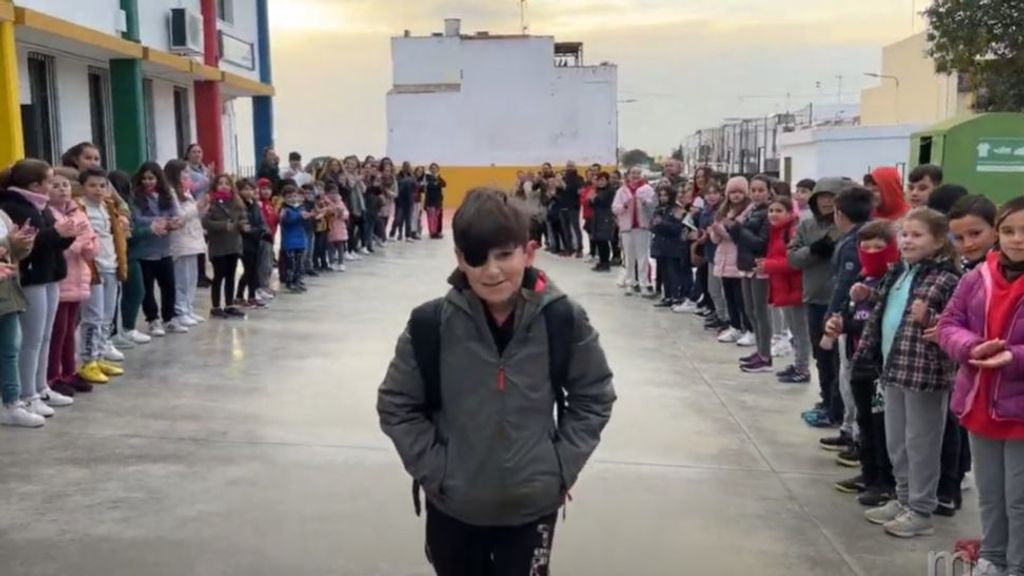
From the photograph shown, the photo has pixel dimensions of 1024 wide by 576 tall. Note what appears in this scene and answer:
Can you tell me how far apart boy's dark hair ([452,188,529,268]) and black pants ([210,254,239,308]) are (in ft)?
27.4

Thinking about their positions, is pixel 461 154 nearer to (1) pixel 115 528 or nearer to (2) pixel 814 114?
(2) pixel 814 114

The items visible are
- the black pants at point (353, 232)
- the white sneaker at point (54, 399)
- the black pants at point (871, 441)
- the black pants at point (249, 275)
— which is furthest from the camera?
the black pants at point (353, 232)

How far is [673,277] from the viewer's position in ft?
38.2

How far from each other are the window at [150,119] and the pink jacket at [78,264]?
28.6ft

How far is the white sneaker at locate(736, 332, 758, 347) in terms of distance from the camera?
356 inches

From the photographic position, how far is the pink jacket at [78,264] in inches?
261

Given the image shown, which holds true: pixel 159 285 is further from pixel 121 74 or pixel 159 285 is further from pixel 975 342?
pixel 975 342

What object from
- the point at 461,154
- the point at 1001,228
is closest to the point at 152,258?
the point at 1001,228

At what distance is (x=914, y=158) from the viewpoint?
608 inches

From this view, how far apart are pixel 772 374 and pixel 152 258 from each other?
544 cm

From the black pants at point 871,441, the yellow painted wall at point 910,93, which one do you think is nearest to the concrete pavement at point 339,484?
the black pants at point 871,441

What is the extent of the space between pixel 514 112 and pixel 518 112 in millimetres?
191

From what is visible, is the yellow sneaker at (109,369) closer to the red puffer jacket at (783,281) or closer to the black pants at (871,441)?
the red puffer jacket at (783,281)

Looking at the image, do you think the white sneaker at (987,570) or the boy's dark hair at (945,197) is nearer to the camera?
the white sneaker at (987,570)
